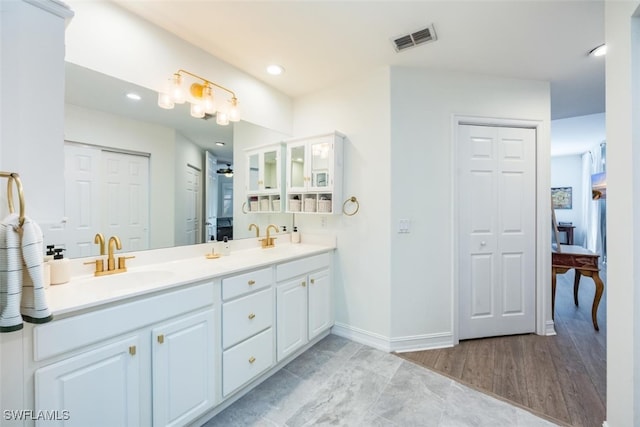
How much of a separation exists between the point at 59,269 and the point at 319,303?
1.84 meters

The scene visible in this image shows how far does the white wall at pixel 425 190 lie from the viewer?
2.44 meters

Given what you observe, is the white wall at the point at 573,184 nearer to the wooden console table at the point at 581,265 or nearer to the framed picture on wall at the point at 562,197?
the framed picture on wall at the point at 562,197

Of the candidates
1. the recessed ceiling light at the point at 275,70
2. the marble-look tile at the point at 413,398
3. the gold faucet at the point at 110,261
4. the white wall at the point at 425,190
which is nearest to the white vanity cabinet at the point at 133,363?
the gold faucet at the point at 110,261

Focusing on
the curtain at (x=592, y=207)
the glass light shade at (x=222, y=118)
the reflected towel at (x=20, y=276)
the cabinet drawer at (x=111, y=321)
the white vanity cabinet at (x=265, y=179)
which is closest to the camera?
the reflected towel at (x=20, y=276)

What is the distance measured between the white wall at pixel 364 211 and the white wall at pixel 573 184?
7.33m

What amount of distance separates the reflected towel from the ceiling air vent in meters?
2.40

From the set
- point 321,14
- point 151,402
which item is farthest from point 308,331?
point 321,14

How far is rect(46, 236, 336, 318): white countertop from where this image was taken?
116 centimetres

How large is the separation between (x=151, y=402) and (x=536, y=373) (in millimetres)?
2656

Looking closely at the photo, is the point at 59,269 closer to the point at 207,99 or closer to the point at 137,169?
the point at 137,169

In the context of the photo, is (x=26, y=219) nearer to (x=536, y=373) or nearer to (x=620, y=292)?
(x=620, y=292)

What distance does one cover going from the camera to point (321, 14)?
1.77 m

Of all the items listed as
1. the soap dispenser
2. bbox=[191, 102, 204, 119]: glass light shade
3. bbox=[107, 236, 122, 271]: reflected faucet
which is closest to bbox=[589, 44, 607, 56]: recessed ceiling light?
bbox=[191, 102, 204, 119]: glass light shade

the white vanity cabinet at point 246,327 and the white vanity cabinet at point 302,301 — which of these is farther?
the white vanity cabinet at point 302,301
